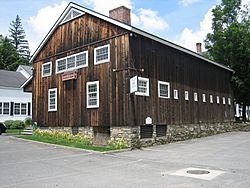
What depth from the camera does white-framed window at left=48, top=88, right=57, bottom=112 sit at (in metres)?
22.7

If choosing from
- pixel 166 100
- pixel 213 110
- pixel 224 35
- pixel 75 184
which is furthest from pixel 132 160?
pixel 224 35

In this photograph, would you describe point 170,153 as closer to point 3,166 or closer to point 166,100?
point 166,100

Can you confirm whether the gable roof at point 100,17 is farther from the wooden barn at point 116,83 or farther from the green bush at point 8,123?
the green bush at point 8,123

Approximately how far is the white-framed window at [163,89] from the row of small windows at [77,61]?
377 cm

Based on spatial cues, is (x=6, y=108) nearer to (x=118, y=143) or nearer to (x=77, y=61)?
(x=77, y=61)

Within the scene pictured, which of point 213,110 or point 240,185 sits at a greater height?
point 213,110

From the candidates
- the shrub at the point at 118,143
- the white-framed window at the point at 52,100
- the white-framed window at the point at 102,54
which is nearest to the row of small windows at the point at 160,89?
the white-framed window at the point at 102,54

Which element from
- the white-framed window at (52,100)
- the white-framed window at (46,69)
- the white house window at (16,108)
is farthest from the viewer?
the white house window at (16,108)

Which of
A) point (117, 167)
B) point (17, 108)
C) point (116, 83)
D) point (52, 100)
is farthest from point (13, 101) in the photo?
point (117, 167)

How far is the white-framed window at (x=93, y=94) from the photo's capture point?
19.1m

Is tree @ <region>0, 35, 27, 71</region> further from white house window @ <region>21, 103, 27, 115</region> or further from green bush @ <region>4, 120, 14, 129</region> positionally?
green bush @ <region>4, 120, 14, 129</region>

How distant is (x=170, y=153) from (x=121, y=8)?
31.2ft

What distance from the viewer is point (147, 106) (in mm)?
18375

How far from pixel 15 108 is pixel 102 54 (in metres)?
20.2
